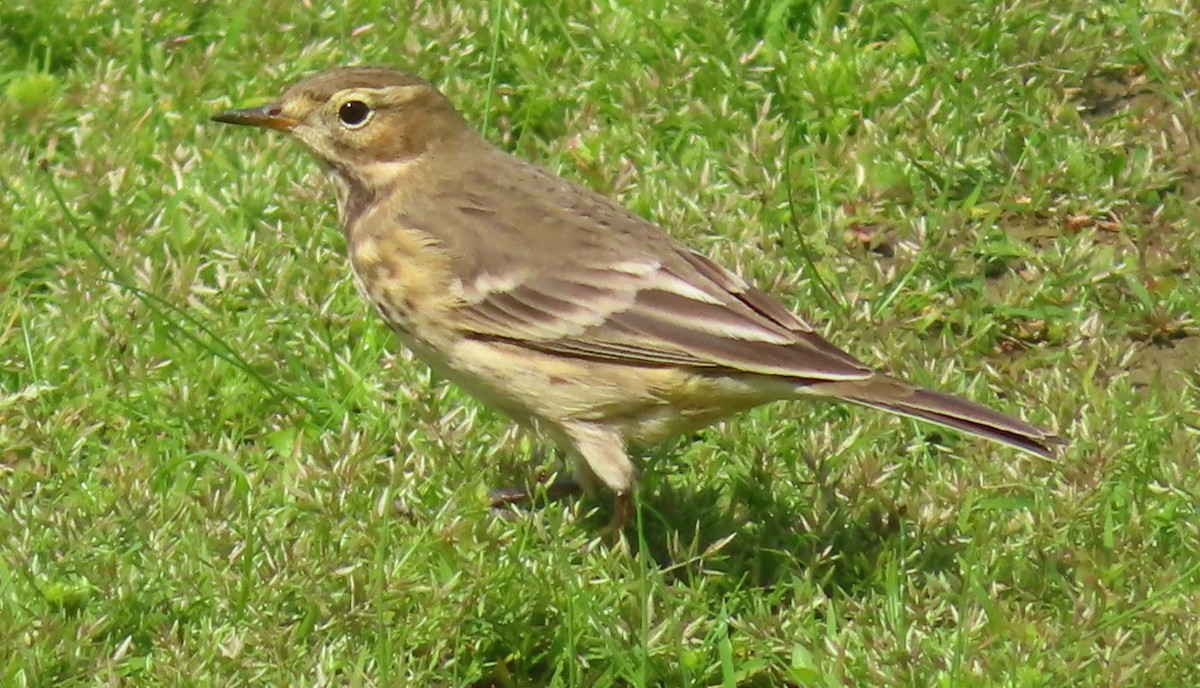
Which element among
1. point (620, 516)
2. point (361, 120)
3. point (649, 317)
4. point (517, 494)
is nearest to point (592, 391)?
point (649, 317)

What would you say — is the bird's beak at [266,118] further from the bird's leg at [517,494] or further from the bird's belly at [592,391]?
the bird's leg at [517,494]

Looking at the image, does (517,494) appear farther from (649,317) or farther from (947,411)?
(947,411)

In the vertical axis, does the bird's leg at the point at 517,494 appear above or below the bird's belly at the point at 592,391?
below

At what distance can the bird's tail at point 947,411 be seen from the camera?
579 cm

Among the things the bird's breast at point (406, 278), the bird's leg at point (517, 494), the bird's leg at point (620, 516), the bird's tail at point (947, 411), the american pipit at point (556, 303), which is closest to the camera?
the bird's tail at point (947, 411)

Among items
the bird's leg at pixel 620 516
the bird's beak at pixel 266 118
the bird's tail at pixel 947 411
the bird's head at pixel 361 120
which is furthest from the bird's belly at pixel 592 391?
the bird's beak at pixel 266 118

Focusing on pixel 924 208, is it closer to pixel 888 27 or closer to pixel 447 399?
pixel 888 27

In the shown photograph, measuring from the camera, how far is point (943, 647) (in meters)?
5.95

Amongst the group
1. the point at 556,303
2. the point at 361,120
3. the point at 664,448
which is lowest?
the point at 664,448

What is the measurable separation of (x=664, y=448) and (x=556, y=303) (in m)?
0.95

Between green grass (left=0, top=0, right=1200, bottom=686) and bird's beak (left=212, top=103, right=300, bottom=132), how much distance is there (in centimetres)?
75

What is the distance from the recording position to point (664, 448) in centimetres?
716

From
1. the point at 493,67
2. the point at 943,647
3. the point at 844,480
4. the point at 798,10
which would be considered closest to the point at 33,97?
the point at 493,67

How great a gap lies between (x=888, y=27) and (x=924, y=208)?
130 cm
